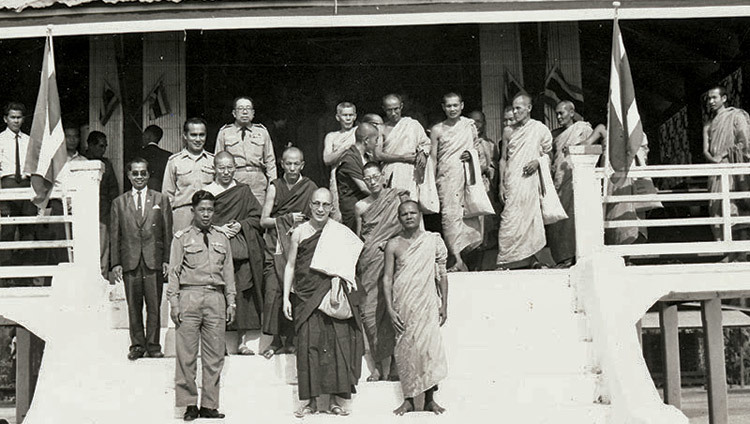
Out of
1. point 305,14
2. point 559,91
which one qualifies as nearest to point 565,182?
point 305,14

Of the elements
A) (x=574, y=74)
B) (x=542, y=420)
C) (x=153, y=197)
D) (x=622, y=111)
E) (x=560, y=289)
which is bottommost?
(x=542, y=420)

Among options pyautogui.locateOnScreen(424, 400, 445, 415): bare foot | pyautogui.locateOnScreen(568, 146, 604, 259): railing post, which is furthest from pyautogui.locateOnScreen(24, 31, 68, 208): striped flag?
pyautogui.locateOnScreen(568, 146, 604, 259): railing post

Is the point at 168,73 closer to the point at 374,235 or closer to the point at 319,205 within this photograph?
the point at 374,235

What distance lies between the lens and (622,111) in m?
9.73

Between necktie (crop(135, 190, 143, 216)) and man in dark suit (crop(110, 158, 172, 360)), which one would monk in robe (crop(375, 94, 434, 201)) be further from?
necktie (crop(135, 190, 143, 216))

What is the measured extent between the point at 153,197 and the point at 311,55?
4.92 metres

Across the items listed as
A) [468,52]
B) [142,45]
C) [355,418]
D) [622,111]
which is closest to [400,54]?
[468,52]

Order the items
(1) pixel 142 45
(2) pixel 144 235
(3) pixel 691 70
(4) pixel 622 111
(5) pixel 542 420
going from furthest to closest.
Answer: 1. (3) pixel 691 70
2. (1) pixel 142 45
3. (4) pixel 622 111
4. (2) pixel 144 235
5. (5) pixel 542 420

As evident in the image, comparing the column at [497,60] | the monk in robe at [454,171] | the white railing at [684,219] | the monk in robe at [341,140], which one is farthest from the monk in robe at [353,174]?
the column at [497,60]

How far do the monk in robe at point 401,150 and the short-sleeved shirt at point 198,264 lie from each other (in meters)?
2.10

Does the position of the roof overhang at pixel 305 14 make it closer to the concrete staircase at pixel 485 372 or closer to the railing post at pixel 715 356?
the concrete staircase at pixel 485 372

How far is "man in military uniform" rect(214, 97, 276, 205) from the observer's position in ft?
33.2

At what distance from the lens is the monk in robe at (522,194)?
390 inches

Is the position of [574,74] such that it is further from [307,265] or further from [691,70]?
[307,265]
